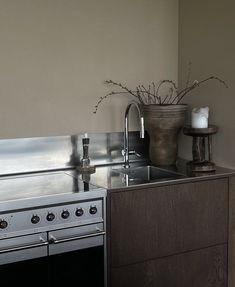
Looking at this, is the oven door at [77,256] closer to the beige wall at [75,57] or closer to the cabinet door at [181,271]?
the cabinet door at [181,271]

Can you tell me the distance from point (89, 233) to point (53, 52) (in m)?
1.06

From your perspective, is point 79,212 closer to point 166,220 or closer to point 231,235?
point 166,220

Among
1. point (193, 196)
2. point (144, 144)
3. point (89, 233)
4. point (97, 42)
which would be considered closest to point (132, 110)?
point (144, 144)

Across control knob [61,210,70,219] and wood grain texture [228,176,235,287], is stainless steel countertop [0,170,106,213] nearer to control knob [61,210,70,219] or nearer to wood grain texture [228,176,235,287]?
control knob [61,210,70,219]

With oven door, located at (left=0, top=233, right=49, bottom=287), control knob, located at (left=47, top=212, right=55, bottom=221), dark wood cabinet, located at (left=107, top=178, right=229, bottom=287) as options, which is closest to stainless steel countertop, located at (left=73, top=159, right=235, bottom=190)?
dark wood cabinet, located at (left=107, top=178, right=229, bottom=287)

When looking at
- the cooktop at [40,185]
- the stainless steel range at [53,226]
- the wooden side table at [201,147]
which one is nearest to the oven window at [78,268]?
the stainless steel range at [53,226]

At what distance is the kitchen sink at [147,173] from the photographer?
2711 millimetres

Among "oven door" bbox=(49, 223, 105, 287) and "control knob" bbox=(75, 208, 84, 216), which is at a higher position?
"control knob" bbox=(75, 208, 84, 216)

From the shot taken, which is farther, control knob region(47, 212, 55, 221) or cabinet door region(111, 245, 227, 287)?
cabinet door region(111, 245, 227, 287)

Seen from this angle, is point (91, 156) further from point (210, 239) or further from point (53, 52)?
point (210, 239)

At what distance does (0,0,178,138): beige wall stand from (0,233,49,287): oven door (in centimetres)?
72

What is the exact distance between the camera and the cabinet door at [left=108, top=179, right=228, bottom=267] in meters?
2.25

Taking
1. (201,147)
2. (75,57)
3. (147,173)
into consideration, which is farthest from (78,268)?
(75,57)

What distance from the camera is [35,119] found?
2.63m
